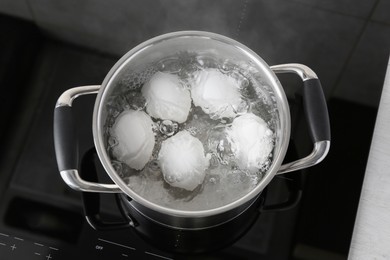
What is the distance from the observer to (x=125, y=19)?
92 cm

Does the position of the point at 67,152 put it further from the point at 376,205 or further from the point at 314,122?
the point at 376,205

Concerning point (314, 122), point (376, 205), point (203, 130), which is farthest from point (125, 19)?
point (376, 205)

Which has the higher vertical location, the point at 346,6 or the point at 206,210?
the point at 346,6

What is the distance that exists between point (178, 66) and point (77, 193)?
0.84 ft

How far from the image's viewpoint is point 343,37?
0.93 m

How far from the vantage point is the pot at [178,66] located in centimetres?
69

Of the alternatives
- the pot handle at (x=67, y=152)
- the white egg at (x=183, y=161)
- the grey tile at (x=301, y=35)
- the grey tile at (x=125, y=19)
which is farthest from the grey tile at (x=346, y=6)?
the pot handle at (x=67, y=152)

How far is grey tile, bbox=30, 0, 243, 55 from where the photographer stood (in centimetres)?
91

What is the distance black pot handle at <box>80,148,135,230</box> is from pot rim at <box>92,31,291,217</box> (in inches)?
5.1

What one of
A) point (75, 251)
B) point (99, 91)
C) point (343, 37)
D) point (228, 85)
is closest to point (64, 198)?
point (75, 251)

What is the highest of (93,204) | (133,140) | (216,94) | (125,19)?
(125,19)

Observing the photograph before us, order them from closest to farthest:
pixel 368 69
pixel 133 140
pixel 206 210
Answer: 1. pixel 206 210
2. pixel 133 140
3. pixel 368 69

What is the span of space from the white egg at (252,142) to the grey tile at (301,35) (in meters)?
0.17

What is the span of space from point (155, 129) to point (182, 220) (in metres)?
0.15
